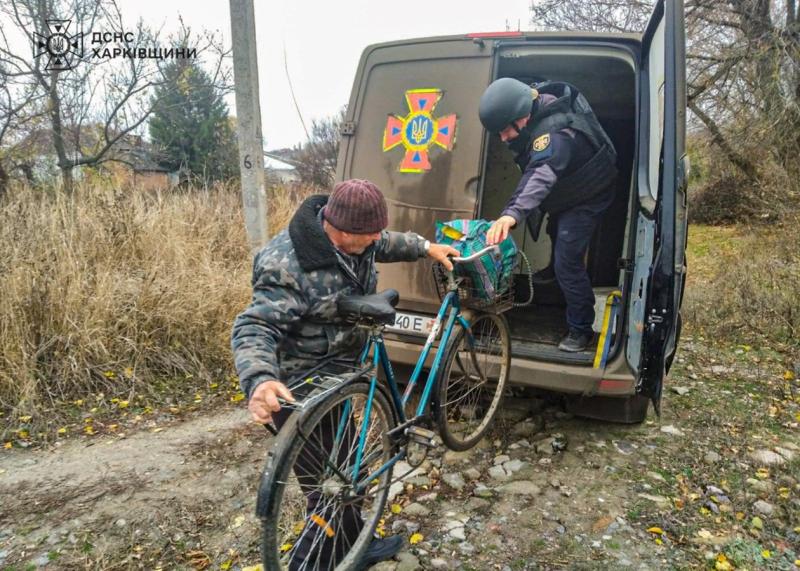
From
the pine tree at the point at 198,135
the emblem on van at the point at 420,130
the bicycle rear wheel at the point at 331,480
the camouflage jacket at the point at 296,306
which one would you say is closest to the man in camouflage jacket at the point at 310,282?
the camouflage jacket at the point at 296,306

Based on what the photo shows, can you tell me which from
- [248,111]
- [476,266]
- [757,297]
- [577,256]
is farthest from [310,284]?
[757,297]

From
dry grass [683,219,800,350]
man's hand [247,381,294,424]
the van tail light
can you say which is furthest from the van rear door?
dry grass [683,219,800,350]

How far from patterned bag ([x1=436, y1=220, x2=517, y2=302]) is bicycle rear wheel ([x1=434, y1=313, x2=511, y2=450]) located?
0.24 metres

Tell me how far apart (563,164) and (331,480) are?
2.27 metres

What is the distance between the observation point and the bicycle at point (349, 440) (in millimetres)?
1851

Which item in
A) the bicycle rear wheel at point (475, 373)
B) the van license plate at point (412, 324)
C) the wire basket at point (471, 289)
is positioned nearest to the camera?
the wire basket at point (471, 289)

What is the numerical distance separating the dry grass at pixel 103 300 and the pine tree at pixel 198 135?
9.13 metres

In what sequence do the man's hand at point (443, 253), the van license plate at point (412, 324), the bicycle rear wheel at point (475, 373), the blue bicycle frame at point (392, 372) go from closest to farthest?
1. the blue bicycle frame at point (392, 372)
2. the man's hand at point (443, 253)
3. the bicycle rear wheel at point (475, 373)
4. the van license plate at point (412, 324)

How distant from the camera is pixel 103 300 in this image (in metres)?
4.43

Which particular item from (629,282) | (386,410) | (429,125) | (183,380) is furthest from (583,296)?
(183,380)

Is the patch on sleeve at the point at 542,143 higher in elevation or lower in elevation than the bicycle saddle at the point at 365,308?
higher

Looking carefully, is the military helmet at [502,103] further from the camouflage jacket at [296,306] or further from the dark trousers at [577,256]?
the camouflage jacket at [296,306]

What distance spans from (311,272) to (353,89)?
7.26 ft

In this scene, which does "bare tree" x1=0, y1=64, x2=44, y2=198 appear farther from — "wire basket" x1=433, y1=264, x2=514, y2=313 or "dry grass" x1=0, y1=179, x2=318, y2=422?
"wire basket" x1=433, y1=264, x2=514, y2=313
